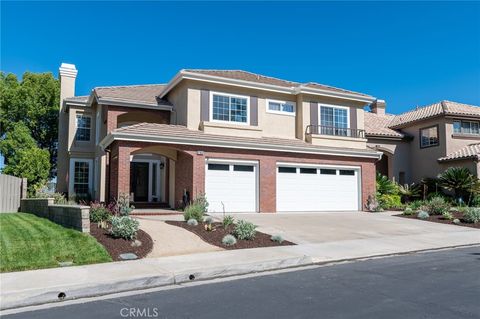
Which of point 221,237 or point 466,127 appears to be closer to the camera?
point 221,237

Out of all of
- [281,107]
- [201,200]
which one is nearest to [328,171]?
[281,107]

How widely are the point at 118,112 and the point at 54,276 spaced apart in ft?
50.3

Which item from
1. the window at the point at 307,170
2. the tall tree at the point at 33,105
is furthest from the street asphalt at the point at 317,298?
the tall tree at the point at 33,105

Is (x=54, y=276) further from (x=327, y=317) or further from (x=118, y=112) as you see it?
(x=118, y=112)

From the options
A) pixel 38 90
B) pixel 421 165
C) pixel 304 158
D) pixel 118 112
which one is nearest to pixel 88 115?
pixel 118 112

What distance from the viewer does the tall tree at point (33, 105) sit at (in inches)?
1277

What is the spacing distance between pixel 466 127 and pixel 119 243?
26.7m

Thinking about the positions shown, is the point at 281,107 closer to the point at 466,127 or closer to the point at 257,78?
the point at 257,78

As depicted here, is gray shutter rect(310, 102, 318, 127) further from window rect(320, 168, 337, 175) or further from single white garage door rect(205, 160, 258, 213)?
single white garage door rect(205, 160, 258, 213)

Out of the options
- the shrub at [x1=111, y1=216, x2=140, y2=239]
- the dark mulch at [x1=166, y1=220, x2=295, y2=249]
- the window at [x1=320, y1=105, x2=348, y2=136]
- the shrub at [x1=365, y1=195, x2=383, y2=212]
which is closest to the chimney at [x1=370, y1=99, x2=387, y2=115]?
the window at [x1=320, y1=105, x2=348, y2=136]

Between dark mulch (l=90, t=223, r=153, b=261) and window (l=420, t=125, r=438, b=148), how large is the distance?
949 inches

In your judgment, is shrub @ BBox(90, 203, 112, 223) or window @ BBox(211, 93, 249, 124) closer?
shrub @ BBox(90, 203, 112, 223)

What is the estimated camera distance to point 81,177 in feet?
85.7

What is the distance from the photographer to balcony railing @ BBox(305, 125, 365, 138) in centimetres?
2364
